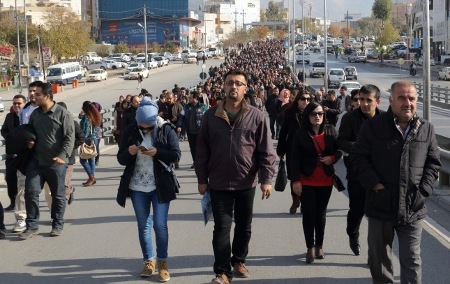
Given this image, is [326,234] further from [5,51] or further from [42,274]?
[5,51]

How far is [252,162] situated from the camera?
7.01 m

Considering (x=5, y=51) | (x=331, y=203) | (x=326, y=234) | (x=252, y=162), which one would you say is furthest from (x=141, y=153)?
(x=5, y=51)

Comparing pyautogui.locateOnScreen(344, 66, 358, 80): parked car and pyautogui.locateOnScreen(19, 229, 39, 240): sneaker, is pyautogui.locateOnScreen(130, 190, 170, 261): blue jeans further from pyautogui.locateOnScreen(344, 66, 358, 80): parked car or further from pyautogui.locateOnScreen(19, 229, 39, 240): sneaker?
pyautogui.locateOnScreen(344, 66, 358, 80): parked car

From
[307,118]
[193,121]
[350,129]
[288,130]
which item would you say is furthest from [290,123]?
[193,121]

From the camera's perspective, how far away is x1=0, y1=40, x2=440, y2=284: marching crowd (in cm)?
587

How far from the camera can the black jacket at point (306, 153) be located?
7906 millimetres

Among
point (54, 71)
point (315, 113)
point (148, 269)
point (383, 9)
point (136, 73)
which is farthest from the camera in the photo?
point (383, 9)

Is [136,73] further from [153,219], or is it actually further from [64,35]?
[153,219]

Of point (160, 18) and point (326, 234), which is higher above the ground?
point (160, 18)

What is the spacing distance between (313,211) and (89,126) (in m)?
6.89

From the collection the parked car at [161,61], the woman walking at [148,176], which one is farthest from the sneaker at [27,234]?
the parked car at [161,61]

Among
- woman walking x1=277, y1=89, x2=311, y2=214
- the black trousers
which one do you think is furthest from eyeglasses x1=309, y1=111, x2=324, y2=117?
the black trousers

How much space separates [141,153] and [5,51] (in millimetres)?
80578

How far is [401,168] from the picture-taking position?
19.0 ft
